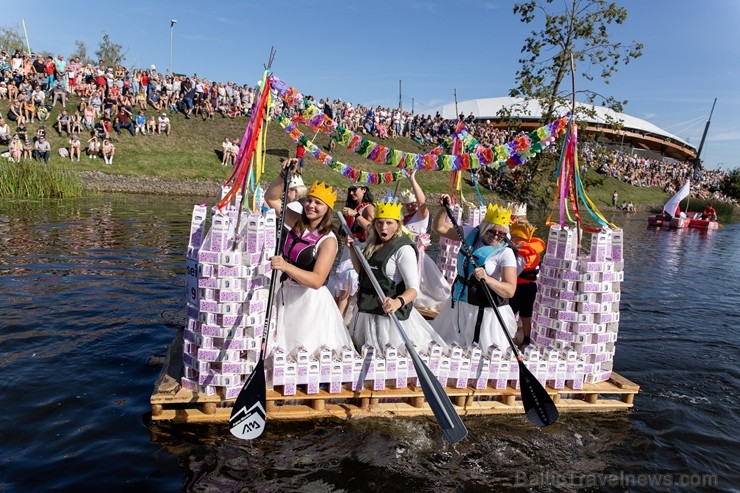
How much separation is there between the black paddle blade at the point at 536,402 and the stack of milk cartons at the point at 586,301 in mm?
662

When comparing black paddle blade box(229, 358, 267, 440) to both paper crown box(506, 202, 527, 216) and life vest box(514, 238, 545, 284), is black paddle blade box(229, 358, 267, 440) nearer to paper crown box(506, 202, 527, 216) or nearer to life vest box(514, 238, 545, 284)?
life vest box(514, 238, 545, 284)

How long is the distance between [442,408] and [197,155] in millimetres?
27325

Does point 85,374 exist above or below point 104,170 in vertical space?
below

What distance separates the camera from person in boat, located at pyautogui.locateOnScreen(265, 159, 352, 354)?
17.1ft

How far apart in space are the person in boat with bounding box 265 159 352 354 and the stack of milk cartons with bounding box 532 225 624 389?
241cm

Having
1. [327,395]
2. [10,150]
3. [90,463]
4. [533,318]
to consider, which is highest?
[10,150]

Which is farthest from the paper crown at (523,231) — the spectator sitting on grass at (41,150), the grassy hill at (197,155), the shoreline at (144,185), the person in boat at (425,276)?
the spectator sitting on grass at (41,150)

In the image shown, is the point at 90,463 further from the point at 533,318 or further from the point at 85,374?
the point at 533,318

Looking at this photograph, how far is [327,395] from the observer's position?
506cm

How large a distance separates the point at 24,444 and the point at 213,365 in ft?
5.37

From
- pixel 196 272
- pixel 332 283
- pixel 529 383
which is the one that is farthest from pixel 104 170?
pixel 529 383

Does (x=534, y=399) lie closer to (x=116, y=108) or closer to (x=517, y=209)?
(x=517, y=209)

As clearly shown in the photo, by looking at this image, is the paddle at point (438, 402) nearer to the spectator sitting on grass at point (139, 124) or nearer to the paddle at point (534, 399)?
the paddle at point (534, 399)

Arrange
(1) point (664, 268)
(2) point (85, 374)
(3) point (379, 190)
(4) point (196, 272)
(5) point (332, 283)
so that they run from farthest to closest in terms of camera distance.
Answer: (3) point (379, 190) < (1) point (664, 268) < (5) point (332, 283) < (2) point (85, 374) < (4) point (196, 272)
